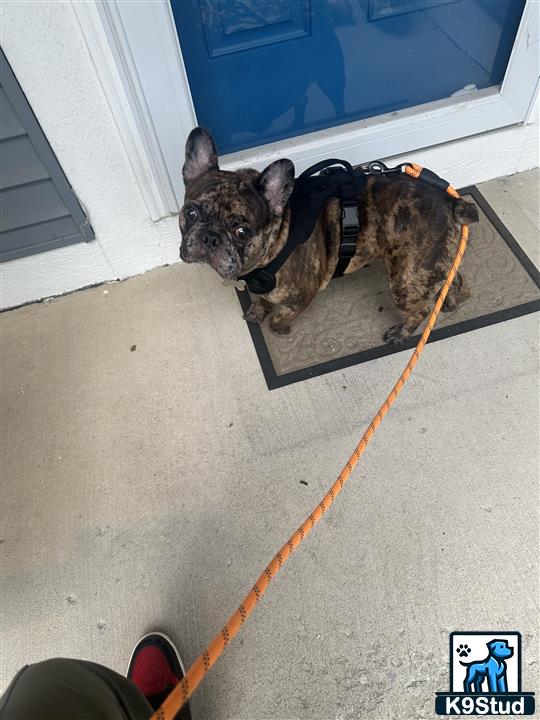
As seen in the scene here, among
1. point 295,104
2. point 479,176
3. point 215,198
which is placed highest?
point 215,198

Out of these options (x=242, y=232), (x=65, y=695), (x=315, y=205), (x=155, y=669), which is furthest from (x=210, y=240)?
(x=155, y=669)

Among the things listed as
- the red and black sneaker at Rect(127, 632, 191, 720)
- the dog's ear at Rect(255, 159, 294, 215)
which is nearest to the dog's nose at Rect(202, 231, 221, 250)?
the dog's ear at Rect(255, 159, 294, 215)

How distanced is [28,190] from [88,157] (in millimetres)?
281

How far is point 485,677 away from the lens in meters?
1.58

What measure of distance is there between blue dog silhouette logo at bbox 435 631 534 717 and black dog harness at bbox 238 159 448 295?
138 cm

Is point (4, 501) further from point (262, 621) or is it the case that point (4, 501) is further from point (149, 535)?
point (262, 621)

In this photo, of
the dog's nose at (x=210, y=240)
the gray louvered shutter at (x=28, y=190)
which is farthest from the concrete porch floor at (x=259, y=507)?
the dog's nose at (x=210, y=240)

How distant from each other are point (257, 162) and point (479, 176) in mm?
1224

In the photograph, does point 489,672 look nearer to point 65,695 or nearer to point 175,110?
point 65,695

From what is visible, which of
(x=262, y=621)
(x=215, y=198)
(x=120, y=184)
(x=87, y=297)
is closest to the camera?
(x=215, y=198)

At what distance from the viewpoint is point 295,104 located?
2184 mm

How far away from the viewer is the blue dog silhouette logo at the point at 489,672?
→ 1.57 metres

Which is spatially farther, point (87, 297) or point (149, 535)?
point (87, 297)

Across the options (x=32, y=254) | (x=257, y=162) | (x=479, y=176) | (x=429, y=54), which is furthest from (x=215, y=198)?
(x=479, y=176)
